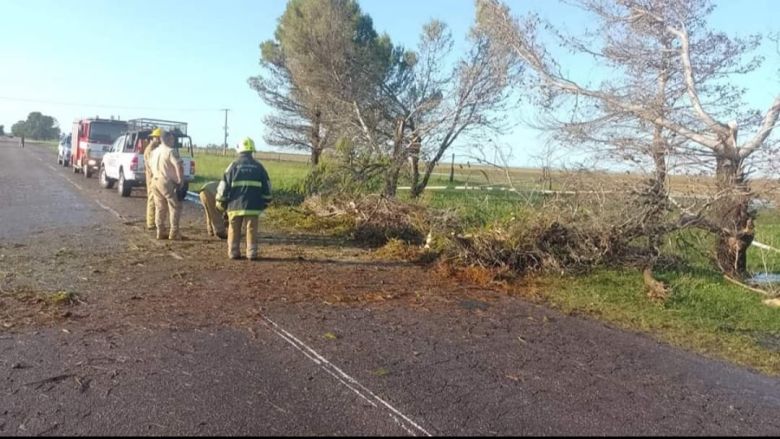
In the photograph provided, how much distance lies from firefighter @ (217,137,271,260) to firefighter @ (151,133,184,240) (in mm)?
1926

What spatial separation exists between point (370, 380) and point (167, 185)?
749cm

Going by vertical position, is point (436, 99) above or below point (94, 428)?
above

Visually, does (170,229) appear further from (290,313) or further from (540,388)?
(540,388)

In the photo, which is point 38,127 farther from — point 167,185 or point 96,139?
point 167,185

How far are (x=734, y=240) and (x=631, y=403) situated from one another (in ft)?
20.5

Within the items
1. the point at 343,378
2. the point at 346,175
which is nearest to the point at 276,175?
the point at 346,175

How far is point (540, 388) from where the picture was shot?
15.2 feet

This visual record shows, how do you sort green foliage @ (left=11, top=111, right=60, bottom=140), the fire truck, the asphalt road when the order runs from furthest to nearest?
green foliage @ (left=11, top=111, right=60, bottom=140), the fire truck, the asphalt road

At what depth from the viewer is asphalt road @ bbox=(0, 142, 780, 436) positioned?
3.90m

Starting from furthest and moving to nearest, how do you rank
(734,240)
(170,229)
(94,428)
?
(170,229) → (734,240) → (94,428)

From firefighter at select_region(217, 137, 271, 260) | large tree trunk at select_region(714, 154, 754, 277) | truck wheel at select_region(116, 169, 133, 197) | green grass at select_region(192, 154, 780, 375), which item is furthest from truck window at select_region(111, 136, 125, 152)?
large tree trunk at select_region(714, 154, 754, 277)

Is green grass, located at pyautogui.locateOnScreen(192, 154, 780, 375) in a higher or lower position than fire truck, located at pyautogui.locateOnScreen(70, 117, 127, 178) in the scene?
lower

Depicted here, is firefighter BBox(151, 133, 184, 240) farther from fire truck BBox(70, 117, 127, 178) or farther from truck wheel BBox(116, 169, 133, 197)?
fire truck BBox(70, 117, 127, 178)

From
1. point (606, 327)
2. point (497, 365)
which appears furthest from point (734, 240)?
point (497, 365)
